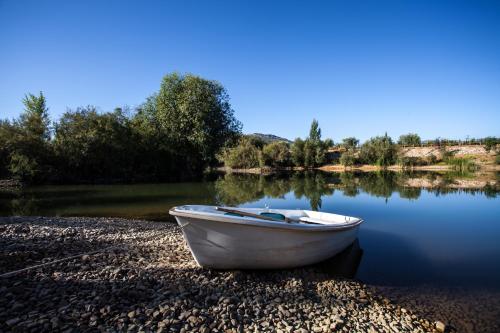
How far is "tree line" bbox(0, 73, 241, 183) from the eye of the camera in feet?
105

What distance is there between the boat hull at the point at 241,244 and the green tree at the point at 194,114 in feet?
102

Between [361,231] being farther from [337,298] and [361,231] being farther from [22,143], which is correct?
[22,143]

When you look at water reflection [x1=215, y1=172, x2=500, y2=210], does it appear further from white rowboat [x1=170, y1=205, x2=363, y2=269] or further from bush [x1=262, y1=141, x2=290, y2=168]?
bush [x1=262, y1=141, x2=290, y2=168]

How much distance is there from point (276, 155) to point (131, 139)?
38.6 m

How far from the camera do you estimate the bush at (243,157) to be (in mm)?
64500

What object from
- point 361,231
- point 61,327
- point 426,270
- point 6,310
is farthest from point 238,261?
point 361,231

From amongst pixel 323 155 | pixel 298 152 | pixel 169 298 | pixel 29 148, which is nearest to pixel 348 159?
pixel 323 155

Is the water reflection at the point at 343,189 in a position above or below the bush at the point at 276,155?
below

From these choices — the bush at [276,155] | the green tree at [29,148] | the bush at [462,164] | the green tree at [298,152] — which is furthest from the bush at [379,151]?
the green tree at [29,148]

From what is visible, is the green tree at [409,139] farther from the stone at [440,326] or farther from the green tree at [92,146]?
the stone at [440,326]

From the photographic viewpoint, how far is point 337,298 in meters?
5.92

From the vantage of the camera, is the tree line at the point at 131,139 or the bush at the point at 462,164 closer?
the tree line at the point at 131,139

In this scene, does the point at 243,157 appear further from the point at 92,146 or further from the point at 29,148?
the point at 29,148

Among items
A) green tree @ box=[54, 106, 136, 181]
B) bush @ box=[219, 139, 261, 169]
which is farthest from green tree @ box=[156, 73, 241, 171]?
bush @ box=[219, 139, 261, 169]
